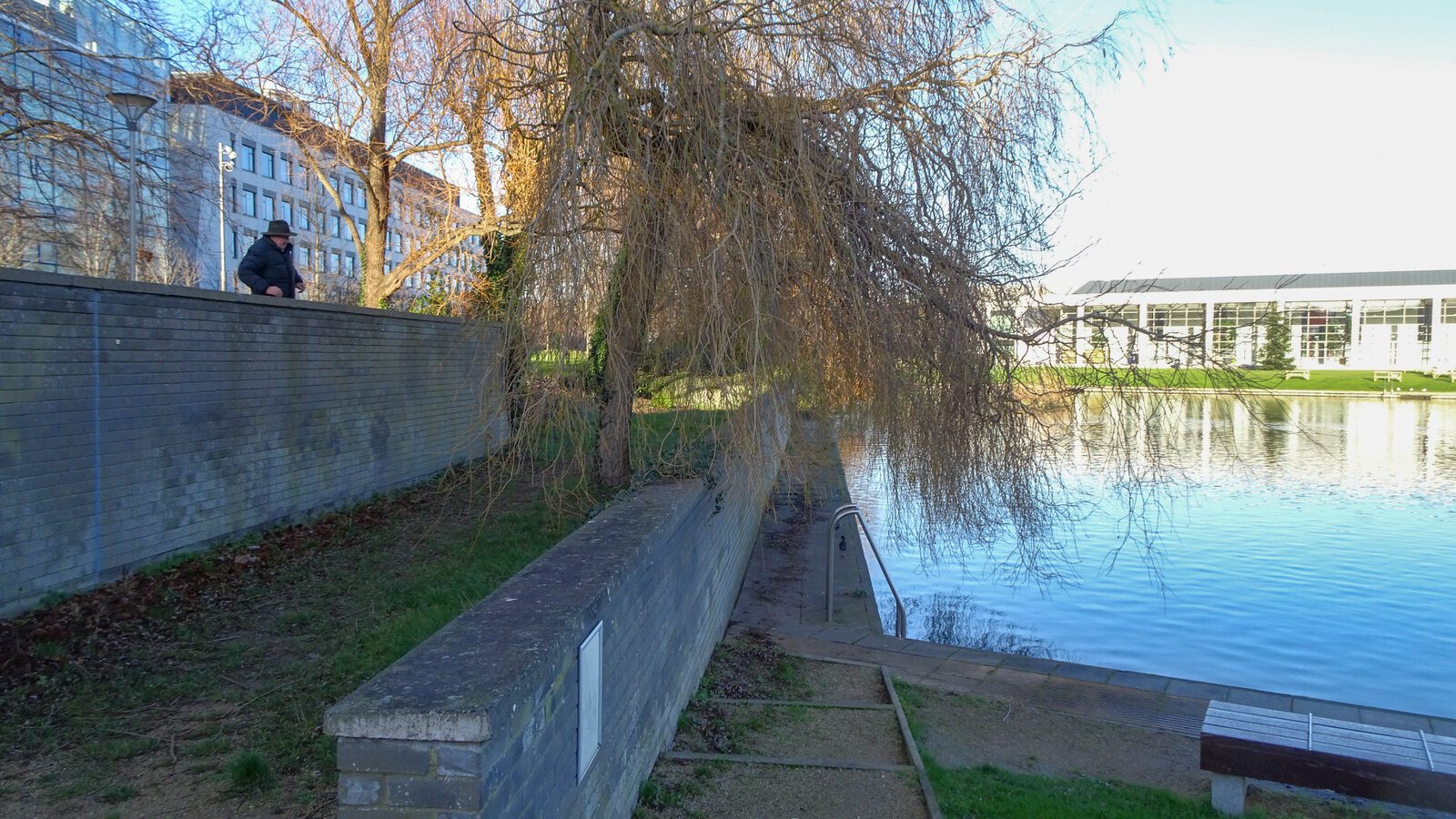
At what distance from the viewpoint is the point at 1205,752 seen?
18.7ft

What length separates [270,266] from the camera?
952cm

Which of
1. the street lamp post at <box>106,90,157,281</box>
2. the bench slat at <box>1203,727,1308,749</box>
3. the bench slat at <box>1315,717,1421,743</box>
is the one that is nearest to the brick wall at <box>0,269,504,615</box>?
the street lamp post at <box>106,90,157,281</box>

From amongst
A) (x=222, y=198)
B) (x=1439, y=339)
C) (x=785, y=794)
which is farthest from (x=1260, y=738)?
(x=1439, y=339)

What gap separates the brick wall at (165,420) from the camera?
19.2ft

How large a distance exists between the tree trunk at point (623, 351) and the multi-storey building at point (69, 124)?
16.4ft

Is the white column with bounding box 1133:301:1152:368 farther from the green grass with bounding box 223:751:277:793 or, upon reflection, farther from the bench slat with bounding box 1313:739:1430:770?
the green grass with bounding box 223:751:277:793

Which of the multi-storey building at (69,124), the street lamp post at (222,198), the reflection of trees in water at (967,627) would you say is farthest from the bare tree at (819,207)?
the street lamp post at (222,198)

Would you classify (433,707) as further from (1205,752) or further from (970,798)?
(1205,752)

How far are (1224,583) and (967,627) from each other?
388 cm

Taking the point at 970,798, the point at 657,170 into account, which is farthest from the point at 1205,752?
the point at 657,170

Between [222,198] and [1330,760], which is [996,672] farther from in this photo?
[222,198]

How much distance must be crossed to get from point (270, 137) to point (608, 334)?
5211cm

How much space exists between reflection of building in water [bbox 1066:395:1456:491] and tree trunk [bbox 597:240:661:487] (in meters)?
2.89

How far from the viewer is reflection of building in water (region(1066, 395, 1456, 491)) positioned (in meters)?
6.53
